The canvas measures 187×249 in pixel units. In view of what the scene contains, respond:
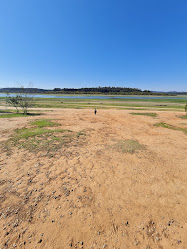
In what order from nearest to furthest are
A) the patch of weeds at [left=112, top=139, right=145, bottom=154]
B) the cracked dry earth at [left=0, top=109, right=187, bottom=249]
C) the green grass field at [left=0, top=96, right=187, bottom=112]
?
1. the cracked dry earth at [left=0, top=109, right=187, bottom=249]
2. the patch of weeds at [left=112, top=139, right=145, bottom=154]
3. the green grass field at [left=0, top=96, right=187, bottom=112]

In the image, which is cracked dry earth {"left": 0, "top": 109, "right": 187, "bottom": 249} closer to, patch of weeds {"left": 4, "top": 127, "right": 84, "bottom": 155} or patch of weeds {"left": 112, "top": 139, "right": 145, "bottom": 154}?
patch of weeds {"left": 112, "top": 139, "right": 145, "bottom": 154}

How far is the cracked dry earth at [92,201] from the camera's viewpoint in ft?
12.1

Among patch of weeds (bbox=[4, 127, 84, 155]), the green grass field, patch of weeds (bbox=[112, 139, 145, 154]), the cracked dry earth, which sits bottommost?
the cracked dry earth

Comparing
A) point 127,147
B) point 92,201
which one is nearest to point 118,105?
point 127,147

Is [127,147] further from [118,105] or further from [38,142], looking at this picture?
[118,105]

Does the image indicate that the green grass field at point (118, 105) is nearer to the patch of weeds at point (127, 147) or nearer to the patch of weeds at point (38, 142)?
the patch of weeds at point (127, 147)

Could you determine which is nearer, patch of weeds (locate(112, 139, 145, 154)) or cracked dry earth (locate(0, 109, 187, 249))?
cracked dry earth (locate(0, 109, 187, 249))

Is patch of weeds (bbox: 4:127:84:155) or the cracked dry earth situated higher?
patch of weeds (bbox: 4:127:84:155)

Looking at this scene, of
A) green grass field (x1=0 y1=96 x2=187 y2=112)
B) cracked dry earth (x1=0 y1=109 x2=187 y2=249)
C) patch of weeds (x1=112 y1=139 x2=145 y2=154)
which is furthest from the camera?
green grass field (x1=0 y1=96 x2=187 y2=112)

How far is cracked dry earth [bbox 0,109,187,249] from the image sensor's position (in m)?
3.68

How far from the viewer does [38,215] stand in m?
4.27

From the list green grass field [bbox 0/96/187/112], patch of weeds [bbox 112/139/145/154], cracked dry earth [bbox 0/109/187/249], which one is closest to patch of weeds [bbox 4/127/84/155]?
cracked dry earth [bbox 0/109/187/249]

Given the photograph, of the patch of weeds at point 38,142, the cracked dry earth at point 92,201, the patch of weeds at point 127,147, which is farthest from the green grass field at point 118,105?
the cracked dry earth at point 92,201

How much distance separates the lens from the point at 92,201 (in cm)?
488
